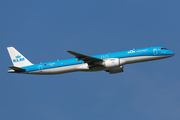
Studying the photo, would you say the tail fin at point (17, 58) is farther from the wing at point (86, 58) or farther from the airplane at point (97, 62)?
the wing at point (86, 58)

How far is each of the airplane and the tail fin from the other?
1.55m

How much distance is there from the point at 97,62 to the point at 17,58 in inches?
725

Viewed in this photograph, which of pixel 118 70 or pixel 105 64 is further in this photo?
pixel 118 70

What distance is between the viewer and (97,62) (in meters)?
50.2

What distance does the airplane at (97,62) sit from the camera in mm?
49656

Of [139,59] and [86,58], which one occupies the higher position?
[86,58]

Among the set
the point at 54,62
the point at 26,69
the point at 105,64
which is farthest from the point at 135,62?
the point at 26,69

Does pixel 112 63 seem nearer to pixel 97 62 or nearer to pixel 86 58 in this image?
pixel 97 62

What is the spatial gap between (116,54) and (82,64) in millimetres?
7034

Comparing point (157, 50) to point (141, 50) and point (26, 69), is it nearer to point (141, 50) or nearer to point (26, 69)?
point (141, 50)

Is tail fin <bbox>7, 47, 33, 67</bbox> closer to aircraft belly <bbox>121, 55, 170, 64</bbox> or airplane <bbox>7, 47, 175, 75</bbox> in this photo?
airplane <bbox>7, 47, 175, 75</bbox>

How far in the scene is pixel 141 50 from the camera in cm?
5097

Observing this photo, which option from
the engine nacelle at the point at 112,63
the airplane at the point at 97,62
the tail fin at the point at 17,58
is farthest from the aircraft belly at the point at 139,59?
the tail fin at the point at 17,58

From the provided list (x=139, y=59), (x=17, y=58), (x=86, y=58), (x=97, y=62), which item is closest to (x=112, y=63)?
(x=97, y=62)
